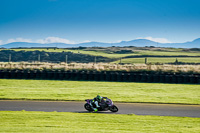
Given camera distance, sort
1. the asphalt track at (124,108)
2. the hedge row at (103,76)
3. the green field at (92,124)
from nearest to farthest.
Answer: the green field at (92,124) < the asphalt track at (124,108) < the hedge row at (103,76)

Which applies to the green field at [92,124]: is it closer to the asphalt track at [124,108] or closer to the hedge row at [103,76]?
the asphalt track at [124,108]

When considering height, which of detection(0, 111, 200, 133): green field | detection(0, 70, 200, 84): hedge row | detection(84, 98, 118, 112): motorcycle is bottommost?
detection(0, 111, 200, 133): green field

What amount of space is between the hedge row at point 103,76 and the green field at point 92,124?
17528mm

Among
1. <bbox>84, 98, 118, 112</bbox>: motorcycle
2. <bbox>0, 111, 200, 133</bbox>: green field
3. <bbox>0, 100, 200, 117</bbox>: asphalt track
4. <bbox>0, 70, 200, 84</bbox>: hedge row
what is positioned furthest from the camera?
<bbox>0, 70, 200, 84</bbox>: hedge row

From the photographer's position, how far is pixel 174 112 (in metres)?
15.9

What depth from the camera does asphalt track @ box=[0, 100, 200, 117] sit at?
1577cm

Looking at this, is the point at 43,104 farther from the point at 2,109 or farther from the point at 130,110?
the point at 130,110

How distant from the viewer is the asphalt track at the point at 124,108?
15773 millimetres

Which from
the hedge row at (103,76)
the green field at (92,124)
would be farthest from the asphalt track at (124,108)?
the hedge row at (103,76)

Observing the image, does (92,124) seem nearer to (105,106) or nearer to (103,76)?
(105,106)

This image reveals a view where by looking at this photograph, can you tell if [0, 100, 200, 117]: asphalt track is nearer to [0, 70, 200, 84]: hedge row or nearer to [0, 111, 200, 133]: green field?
[0, 111, 200, 133]: green field

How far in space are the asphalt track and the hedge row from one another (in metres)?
12.5

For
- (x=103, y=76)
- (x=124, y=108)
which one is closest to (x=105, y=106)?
(x=124, y=108)

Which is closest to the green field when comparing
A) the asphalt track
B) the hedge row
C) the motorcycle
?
the motorcycle
